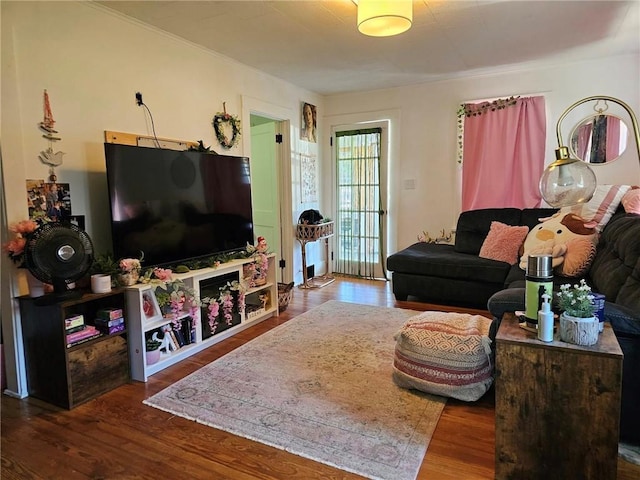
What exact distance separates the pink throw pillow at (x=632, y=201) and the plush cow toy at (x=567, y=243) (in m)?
0.26

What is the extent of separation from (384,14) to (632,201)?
244 centimetres

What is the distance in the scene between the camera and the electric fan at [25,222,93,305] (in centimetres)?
217

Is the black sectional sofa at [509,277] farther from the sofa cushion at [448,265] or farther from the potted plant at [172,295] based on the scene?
the potted plant at [172,295]

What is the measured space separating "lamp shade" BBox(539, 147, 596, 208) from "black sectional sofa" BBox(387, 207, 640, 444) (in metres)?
0.56

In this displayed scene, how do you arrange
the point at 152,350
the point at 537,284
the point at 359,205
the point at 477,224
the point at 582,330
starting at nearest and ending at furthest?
the point at 582,330 → the point at 537,284 → the point at 152,350 → the point at 477,224 → the point at 359,205

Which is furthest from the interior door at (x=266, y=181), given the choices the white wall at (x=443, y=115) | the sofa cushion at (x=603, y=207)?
Answer: the sofa cushion at (x=603, y=207)

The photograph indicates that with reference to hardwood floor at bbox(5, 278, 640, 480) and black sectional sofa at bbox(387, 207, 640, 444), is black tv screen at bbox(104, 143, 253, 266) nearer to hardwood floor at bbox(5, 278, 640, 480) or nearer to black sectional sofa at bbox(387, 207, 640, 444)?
hardwood floor at bbox(5, 278, 640, 480)

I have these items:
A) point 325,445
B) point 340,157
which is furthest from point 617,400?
point 340,157

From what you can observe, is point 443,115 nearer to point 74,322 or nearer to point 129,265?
point 129,265

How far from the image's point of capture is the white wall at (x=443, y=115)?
158 inches

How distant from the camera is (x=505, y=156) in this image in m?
4.47

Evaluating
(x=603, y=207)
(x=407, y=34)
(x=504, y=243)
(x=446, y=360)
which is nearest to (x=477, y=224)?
(x=504, y=243)

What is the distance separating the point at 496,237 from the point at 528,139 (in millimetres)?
1231

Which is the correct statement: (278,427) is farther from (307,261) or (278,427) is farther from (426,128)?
(426,128)
